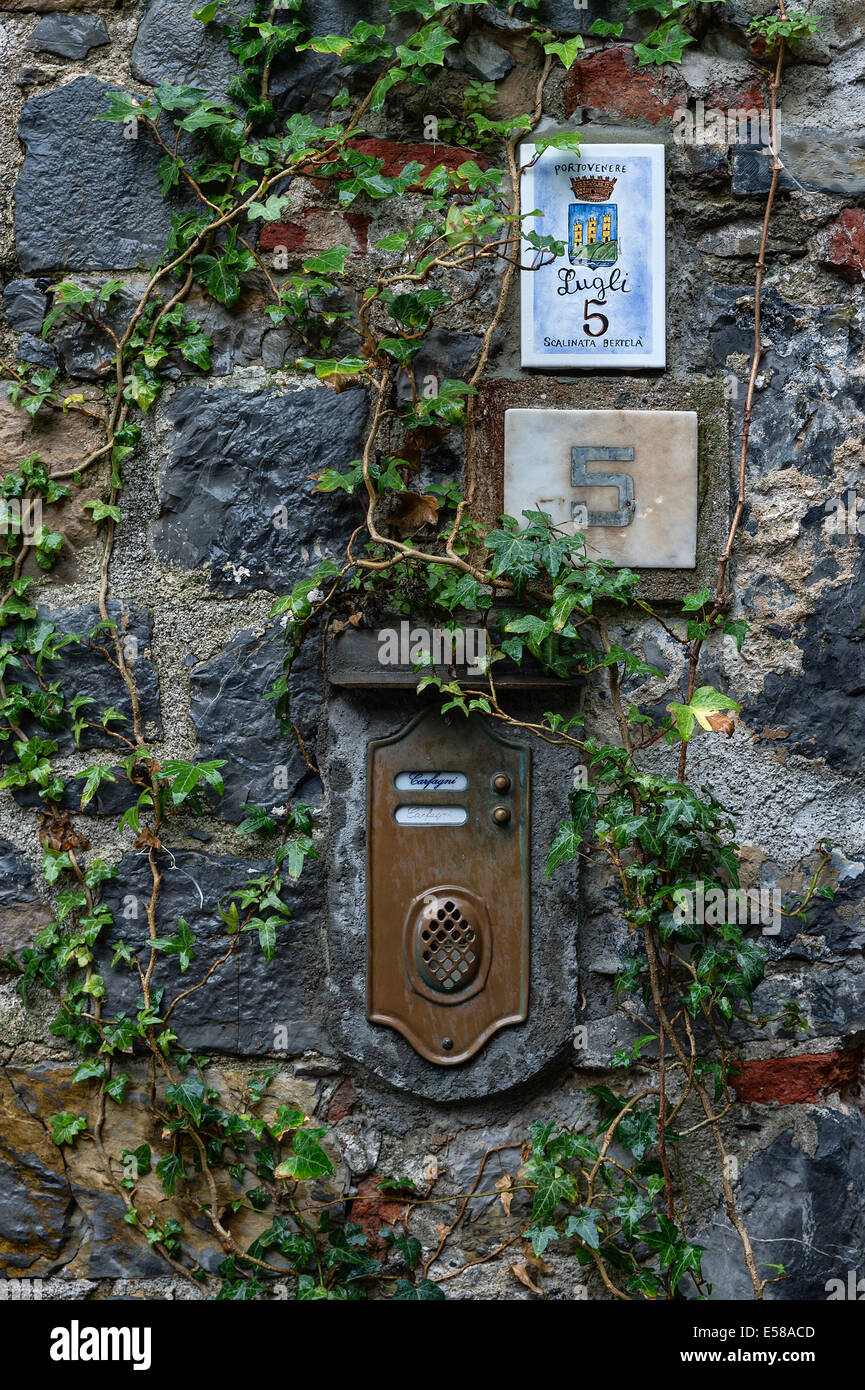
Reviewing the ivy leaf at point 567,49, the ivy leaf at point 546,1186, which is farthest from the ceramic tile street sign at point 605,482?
the ivy leaf at point 546,1186

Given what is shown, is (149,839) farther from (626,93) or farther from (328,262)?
(626,93)

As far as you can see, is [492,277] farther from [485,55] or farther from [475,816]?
[475,816]

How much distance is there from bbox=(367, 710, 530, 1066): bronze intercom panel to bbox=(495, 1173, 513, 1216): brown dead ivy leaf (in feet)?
0.61

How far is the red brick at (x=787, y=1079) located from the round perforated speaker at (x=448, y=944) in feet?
1.38

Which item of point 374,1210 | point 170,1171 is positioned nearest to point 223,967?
point 170,1171

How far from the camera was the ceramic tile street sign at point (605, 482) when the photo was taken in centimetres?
147

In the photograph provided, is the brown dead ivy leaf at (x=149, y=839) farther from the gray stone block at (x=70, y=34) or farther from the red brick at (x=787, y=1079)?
the gray stone block at (x=70, y=34)

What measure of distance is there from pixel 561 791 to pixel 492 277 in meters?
0.77

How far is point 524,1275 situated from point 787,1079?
1.54 feet

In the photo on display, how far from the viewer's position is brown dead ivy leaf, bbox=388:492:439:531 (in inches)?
57.6

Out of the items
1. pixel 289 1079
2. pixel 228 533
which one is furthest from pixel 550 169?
pixel 289 1079

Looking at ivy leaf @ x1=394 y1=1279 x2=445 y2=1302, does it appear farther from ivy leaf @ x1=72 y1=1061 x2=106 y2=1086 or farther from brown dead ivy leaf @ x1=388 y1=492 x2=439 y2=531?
brown dead ivy leaf @ x1=388 y1=492 x2=439 y2=531
